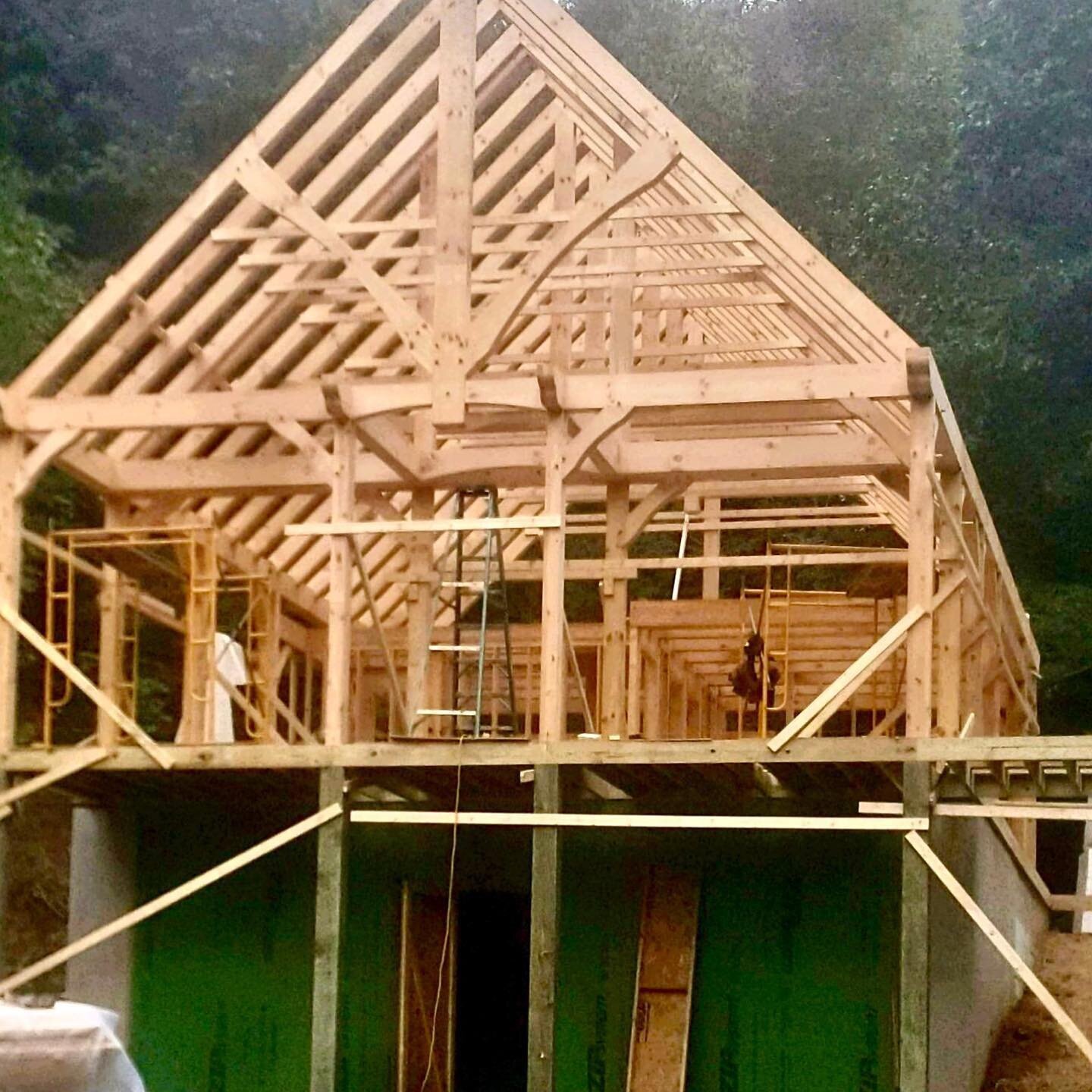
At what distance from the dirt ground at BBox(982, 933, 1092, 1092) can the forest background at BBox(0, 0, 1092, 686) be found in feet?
27.4

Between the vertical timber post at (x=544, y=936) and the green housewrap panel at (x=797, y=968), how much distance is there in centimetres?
246

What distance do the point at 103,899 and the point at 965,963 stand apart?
7.42 meters

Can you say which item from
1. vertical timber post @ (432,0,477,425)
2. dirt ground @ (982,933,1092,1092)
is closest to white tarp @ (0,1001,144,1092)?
vertical timber post @ (432,0,477,425)

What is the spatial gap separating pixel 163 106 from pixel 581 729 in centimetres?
1377

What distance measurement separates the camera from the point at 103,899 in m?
17.1

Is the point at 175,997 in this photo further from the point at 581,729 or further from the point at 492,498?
the point at 581,729

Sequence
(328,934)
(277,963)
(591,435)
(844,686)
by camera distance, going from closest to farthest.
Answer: (844,686)
(328,934)
(591,435)
(277,963)

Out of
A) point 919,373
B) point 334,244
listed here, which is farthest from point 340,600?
point 919,373

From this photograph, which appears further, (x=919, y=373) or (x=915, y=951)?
(x=919, y=373)

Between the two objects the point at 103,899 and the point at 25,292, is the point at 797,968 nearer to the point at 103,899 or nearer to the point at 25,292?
the point at 103,899

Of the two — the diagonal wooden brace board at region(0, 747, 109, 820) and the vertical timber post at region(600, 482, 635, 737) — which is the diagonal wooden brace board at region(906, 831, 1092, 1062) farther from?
the diagonal wooden brace board at region(0, 747, 109, 820)

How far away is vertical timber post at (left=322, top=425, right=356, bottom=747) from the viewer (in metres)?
14.0

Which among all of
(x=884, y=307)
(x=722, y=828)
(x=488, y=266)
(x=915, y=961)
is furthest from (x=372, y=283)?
(x=884, y=307)

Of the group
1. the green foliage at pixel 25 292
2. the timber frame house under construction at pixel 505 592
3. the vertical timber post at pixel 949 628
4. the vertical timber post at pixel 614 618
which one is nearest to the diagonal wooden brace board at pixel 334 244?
the timber frame house under construction at pixel 505 592
